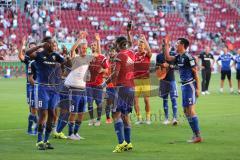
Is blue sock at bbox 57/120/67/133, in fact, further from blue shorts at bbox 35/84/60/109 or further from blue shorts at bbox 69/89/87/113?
blue shorts at bbox 35/84/60/109

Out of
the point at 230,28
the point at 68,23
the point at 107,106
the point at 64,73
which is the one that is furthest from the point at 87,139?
the point at 230,28

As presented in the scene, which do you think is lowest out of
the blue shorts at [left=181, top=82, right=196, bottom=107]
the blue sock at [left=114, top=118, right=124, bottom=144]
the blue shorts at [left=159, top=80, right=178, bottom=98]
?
the blue sock at [left=114, top=118, right=124, bottom=144]

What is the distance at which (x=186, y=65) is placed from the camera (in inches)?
620

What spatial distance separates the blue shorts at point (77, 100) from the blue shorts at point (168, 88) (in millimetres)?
3900

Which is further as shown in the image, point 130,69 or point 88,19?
point 88,19

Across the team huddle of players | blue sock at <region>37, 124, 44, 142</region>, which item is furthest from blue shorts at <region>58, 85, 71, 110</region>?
blue sock at <region>37, 124, 44, 142</region>

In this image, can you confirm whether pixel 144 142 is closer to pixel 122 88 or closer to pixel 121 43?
pixel 122 88

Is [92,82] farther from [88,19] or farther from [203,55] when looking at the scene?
[88,19]

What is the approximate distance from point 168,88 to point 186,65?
14.8 ft

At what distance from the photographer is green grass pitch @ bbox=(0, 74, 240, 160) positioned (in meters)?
13.4

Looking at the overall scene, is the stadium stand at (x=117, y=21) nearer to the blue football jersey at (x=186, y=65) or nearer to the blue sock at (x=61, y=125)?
the blue sock at (x=61, y=125)

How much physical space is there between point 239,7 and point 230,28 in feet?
10.8

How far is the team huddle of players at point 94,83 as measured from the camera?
46.7 ft

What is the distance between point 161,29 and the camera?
56.2m
